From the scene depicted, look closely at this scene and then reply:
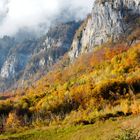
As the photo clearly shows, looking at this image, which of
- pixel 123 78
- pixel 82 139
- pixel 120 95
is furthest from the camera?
pixel 123 78

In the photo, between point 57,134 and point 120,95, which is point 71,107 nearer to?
point 120,95

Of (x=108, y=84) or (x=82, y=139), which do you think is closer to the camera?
(x=82, y=139)

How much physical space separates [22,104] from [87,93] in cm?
3484

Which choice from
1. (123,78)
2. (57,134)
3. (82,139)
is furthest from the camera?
(123,78)

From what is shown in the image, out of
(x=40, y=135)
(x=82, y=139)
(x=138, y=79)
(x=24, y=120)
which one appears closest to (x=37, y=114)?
(x=24, y=120)

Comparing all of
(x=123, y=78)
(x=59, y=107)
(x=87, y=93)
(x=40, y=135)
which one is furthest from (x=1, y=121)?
(x=40, y=135)

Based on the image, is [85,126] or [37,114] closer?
[85,126]

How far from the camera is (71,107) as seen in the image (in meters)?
168

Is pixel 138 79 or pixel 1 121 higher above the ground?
pixel 138 79

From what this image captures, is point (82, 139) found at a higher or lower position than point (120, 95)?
lower

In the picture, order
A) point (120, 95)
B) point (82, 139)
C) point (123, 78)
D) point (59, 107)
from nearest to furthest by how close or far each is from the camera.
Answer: point (82, 139) → point (120, 95) → point (59, 107) → point (123, 78)

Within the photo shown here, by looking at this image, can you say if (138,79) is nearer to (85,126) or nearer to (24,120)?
(24,120)

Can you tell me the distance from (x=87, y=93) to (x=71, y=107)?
41.1ft

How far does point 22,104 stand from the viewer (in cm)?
19450
